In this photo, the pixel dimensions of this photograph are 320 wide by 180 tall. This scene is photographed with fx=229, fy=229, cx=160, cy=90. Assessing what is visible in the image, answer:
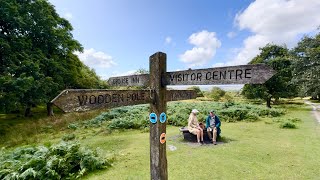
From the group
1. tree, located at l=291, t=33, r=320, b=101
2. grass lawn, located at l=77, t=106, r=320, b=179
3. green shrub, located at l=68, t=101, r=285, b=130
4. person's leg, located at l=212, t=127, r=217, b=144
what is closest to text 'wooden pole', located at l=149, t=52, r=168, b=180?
grass lawn, located at l=77, t=106, r=320, b=179

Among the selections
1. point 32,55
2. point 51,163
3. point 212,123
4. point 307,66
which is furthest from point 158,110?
point 307,66

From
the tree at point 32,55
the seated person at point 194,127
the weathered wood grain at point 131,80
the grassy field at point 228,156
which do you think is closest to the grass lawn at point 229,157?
the grassy field at point 228,156

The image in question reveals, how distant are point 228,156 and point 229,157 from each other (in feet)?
0.33

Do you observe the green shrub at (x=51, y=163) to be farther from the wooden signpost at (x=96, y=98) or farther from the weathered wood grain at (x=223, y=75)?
the weathered wood grain at (x=223, y=75)

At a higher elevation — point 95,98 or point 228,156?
point 95,98

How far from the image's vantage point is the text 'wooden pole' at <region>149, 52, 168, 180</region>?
125 inches

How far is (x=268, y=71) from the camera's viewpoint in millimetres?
2557

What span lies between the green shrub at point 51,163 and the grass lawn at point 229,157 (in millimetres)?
453

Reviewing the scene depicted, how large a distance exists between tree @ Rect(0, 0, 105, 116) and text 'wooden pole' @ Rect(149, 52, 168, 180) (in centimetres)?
1148

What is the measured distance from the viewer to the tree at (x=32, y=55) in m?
12.8

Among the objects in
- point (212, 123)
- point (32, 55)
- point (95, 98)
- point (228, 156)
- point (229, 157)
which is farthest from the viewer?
point (32, 55)

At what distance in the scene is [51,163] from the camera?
232 inches

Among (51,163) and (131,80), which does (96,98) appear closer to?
(131,80)

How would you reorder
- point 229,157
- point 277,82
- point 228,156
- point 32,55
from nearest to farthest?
point 229,157 → point 228,156 → point 32,55 → point 277,82
